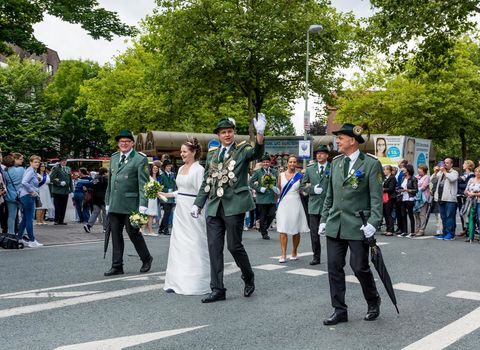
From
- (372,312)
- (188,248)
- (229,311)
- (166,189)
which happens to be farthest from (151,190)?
(166,189)

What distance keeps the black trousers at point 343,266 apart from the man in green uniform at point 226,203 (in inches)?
49.7

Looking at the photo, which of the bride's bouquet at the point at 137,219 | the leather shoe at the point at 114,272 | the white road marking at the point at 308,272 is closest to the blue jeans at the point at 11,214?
the leather shoe at the point at 114,272

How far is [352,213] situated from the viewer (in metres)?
5.61

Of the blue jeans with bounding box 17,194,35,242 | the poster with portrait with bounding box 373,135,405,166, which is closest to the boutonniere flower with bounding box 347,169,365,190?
the blue jeans with bounding box 17,194,35,242

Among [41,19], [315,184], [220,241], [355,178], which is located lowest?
[220,241]

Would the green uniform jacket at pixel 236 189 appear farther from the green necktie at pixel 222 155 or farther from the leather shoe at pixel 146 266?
the leather shoe at pixel 146 266

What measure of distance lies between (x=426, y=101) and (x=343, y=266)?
3650cm

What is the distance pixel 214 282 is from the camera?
21.7 feet

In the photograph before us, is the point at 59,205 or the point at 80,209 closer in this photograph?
the point at 59,205

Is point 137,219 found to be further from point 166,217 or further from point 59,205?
point 59,205

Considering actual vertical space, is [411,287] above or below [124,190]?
below

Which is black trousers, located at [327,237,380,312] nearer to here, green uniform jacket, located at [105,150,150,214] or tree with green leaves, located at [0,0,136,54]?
green uniform jacket, located at [105,150,150,214]

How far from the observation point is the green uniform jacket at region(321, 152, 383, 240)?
217 inches

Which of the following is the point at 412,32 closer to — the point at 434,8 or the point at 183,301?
the point at 434,8
